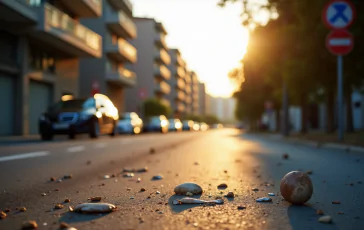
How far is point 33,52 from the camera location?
24172 millimetres

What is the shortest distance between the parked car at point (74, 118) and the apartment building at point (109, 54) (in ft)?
73.0

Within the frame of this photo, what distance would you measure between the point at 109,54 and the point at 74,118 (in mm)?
27464

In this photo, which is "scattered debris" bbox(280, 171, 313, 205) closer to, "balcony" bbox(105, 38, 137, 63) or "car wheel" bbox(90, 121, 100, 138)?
"car wheel" bbox(90, 121, 100, 138)

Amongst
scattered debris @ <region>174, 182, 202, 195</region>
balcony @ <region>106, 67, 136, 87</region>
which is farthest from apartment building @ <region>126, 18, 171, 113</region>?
scattered debris @ <region>174, 182, 202, 195</region>

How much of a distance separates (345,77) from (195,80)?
4858 inches

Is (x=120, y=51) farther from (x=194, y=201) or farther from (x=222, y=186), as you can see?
(x=194, y=201)

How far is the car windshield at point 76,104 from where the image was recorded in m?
15.8

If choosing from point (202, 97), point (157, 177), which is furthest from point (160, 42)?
point (202, 97)

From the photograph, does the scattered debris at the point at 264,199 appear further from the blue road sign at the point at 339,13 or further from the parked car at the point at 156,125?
the parked car at the point at 156,125

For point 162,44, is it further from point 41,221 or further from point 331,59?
point 41,221

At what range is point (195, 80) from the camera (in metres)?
142

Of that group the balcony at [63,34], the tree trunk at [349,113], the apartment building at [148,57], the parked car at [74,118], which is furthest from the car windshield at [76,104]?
the apartment building at [148,57]

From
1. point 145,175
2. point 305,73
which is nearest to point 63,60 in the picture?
point 305,73

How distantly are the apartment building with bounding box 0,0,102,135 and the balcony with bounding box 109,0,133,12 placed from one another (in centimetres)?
1425
